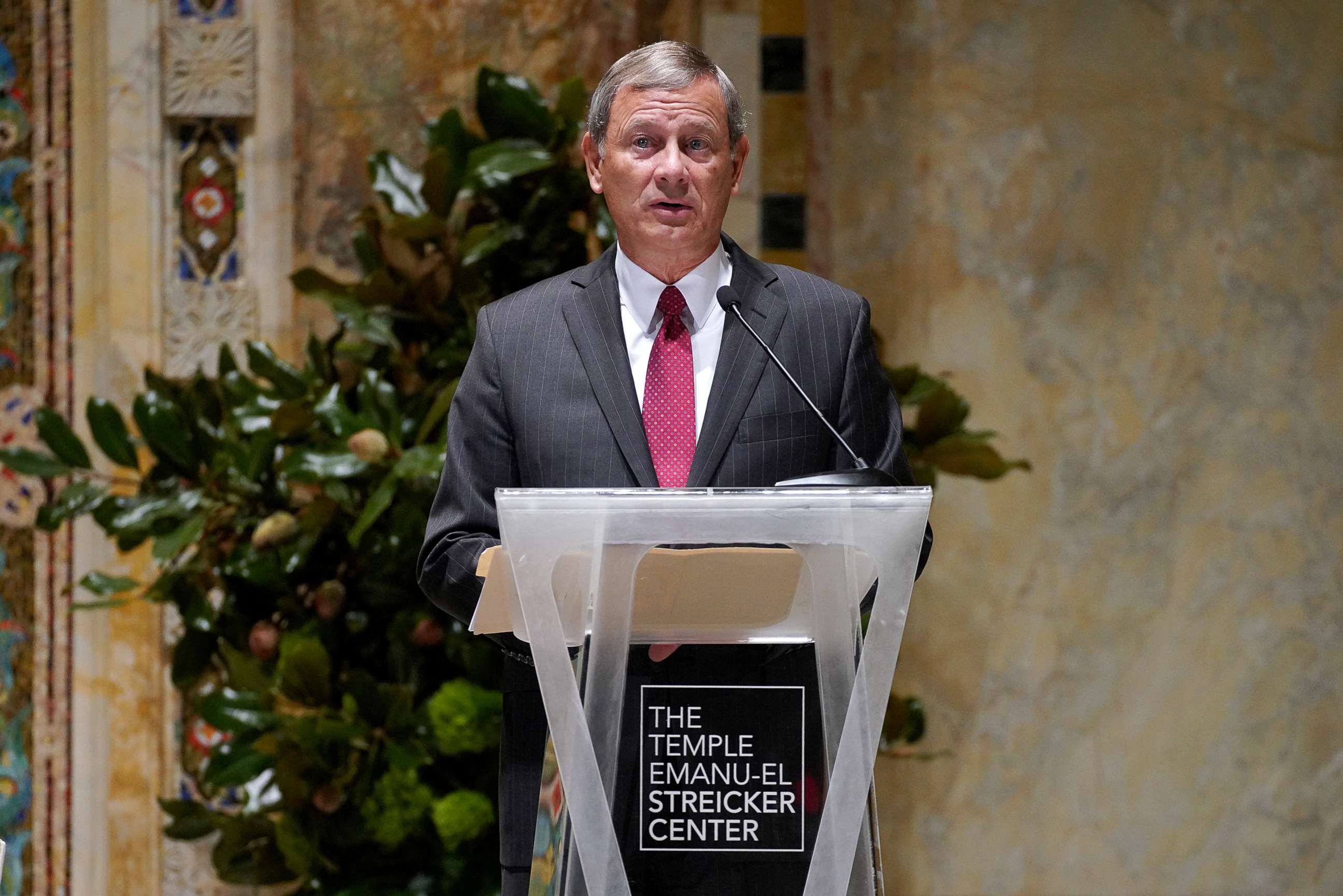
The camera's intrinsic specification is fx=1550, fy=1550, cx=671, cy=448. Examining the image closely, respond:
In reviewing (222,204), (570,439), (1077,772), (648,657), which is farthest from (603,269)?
(1077,772)

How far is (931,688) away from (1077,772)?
0.38m

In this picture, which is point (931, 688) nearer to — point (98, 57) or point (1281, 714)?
point (1281, 714)

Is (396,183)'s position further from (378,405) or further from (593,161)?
(593,161)

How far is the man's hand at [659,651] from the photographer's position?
140 cm

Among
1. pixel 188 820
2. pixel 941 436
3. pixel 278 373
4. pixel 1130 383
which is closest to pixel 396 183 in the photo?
pixel 278 373

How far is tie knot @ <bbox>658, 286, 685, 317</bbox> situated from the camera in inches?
70.9

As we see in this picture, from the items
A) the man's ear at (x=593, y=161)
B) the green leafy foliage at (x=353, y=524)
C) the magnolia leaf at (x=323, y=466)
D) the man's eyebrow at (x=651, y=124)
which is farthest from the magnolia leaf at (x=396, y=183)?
the man's eyebrow at (x=651, y=124)

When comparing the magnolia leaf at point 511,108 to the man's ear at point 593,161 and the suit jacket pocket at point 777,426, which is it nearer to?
the man's ear at point 593,161

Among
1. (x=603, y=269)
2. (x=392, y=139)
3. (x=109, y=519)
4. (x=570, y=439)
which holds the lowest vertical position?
(x=109, y=519)

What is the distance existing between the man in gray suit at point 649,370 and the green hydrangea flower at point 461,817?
0.97 meters

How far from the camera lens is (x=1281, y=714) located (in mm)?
3480

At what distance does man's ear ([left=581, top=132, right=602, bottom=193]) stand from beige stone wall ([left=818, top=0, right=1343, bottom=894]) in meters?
1.67

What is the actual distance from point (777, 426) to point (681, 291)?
206 mm

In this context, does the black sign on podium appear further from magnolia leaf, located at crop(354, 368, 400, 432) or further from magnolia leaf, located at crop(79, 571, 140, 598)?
magnolia leaf, located at crop(79, 571, 140, 598)
